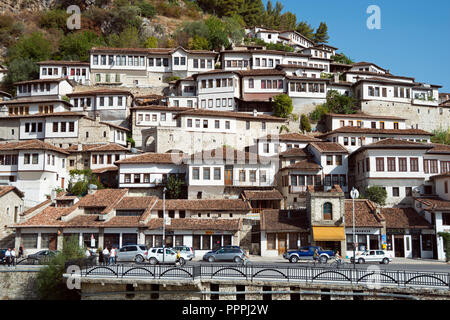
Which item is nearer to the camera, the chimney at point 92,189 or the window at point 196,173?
the chimney at point 92,189

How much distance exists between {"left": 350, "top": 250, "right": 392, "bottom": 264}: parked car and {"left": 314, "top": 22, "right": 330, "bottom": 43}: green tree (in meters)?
93.7

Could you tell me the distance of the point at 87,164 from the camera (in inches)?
2212

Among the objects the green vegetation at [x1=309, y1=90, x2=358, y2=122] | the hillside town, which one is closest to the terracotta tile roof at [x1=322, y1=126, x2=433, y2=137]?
the hillside town

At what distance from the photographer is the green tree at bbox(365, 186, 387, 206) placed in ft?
157

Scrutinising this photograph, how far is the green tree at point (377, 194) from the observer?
47.8m

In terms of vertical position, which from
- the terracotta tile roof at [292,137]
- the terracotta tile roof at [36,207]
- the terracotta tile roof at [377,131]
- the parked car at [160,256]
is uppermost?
the terracotta tile roof at [377,131]

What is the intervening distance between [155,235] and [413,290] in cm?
2520

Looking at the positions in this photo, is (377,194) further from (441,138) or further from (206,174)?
(441,138)

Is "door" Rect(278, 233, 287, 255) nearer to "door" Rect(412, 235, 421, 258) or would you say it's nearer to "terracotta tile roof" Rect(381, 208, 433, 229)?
"terracotta tile roof" Rect(381, 208, 433, 229)

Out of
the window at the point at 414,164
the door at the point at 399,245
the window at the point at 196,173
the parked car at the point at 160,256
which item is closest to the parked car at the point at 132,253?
the parked car at the point at 160,256

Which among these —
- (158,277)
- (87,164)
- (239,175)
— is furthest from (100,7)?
(158,277)

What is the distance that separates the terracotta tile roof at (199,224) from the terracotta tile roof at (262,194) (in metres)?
4.80

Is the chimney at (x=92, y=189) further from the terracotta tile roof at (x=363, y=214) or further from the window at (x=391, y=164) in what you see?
the window at (x=391, y=164)

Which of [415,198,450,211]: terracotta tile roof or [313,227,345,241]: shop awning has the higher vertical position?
[415,198,450,211]: terracotta tile roof
